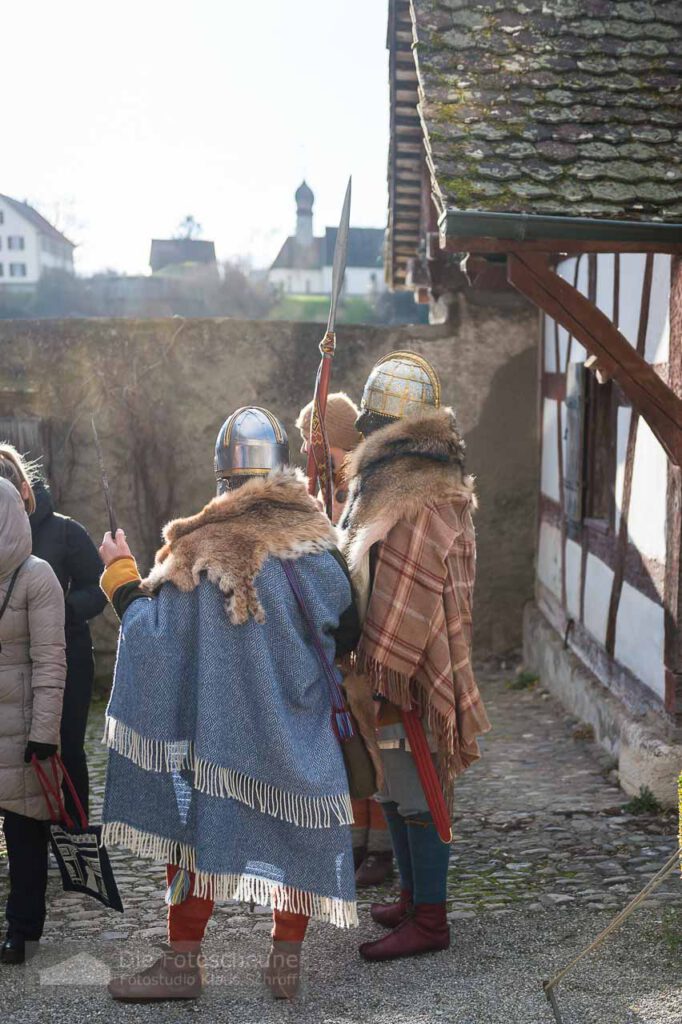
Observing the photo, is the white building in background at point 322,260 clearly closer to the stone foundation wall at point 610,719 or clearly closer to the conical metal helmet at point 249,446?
the stone foundation wall at point 610,719

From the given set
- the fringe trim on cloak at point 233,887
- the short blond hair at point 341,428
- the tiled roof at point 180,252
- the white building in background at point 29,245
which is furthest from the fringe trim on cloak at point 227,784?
the tiled roof at point 180,252

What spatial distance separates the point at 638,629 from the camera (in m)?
5.61

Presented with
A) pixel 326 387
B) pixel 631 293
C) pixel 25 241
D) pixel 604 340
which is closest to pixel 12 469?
pixel 326 387

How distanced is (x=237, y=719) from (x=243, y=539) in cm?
50

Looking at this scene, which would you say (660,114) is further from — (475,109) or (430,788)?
(430,788)

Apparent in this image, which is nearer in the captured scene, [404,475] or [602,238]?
[404,475]

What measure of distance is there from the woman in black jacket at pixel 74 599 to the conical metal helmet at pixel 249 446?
1.41m

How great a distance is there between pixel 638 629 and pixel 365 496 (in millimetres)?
2591

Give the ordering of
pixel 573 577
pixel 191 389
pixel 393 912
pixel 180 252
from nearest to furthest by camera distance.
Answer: pixel 393 912
pixel 573 577
pixel 191 389
pixel 180 252

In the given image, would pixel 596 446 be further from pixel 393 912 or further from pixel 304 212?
pixel 304 212

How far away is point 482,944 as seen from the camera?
365 cm

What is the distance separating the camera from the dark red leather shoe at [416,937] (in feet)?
11.6

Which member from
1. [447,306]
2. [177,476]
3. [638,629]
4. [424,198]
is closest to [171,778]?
[638,629]

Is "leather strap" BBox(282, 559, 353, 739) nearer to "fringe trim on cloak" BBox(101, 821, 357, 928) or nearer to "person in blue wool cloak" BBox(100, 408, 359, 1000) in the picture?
"person in blue wool cloak" BBox(100, 408, 359, 1000)
